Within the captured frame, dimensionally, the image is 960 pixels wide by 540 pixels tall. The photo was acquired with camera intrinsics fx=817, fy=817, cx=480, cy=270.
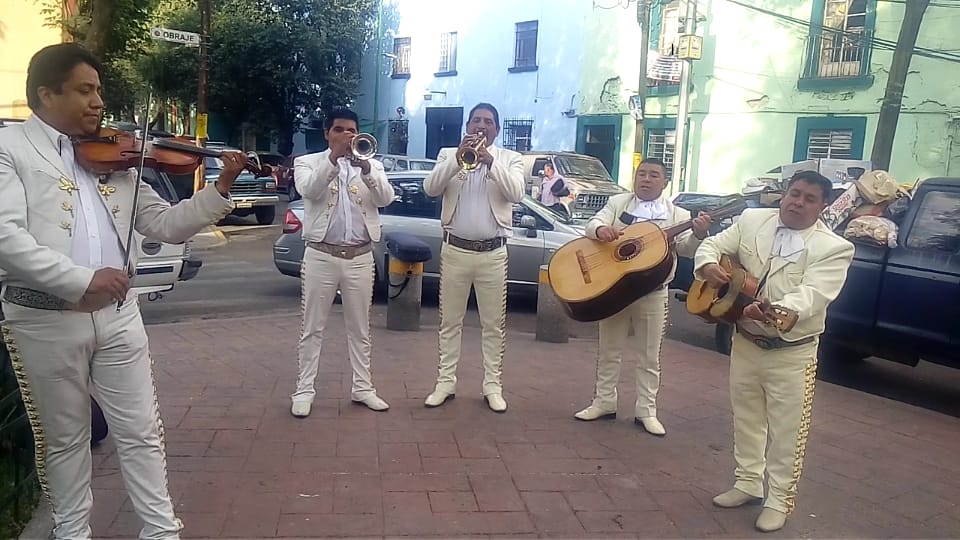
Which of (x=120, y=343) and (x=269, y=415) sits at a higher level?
(x=120, y=343)

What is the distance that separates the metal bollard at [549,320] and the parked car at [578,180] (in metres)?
6.69

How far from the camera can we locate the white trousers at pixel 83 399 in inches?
116

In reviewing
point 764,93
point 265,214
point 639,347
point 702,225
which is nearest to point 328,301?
point 639,347

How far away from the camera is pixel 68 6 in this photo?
15930mm

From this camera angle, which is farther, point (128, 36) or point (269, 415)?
point (128, 36)

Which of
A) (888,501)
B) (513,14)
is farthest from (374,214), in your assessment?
(513,14)

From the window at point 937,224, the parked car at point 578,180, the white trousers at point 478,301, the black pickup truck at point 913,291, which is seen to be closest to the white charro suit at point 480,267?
the white trousers at point 478,301

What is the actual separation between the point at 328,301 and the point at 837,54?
51.9ft

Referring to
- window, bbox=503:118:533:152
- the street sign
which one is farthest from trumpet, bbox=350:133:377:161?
window, bbox=503:118:533:152

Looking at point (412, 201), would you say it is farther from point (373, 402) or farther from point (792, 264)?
point (792, 264)

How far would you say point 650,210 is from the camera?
522 cm

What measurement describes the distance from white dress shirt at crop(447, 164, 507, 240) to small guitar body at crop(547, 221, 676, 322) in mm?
526

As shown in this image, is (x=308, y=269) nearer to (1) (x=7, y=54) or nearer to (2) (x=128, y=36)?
(1) (x=7, y=54)

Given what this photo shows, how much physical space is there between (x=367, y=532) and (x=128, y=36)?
16660 mm
